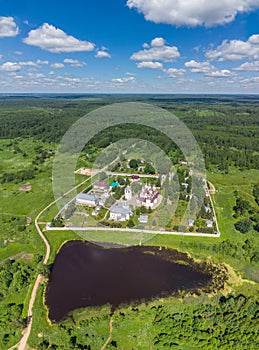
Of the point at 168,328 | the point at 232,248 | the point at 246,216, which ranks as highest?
the point at 246,216

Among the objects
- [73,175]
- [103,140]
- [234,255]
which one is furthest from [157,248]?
[103,140]

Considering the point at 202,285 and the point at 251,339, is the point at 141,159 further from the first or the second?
the point at 251,339

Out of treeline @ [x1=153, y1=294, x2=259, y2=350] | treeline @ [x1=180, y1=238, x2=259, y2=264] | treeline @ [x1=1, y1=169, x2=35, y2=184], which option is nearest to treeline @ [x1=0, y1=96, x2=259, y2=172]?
treeline @ [x1=1, y1=169, x2=35, y2=184]

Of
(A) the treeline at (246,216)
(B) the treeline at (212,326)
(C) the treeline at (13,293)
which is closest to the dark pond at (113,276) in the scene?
(C) the treeline at (13,293)

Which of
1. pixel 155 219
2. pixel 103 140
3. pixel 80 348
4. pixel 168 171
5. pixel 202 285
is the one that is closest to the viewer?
pixel 80 348

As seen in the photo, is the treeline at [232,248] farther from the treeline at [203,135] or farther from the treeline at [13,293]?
the treeline at [203,135]

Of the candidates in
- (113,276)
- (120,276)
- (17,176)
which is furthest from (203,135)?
(113,276)

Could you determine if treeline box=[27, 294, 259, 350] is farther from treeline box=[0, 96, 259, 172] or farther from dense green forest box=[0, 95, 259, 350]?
treeline box=[0, 96, 259, 172]

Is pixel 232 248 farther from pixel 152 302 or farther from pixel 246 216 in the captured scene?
pixel 152 302
